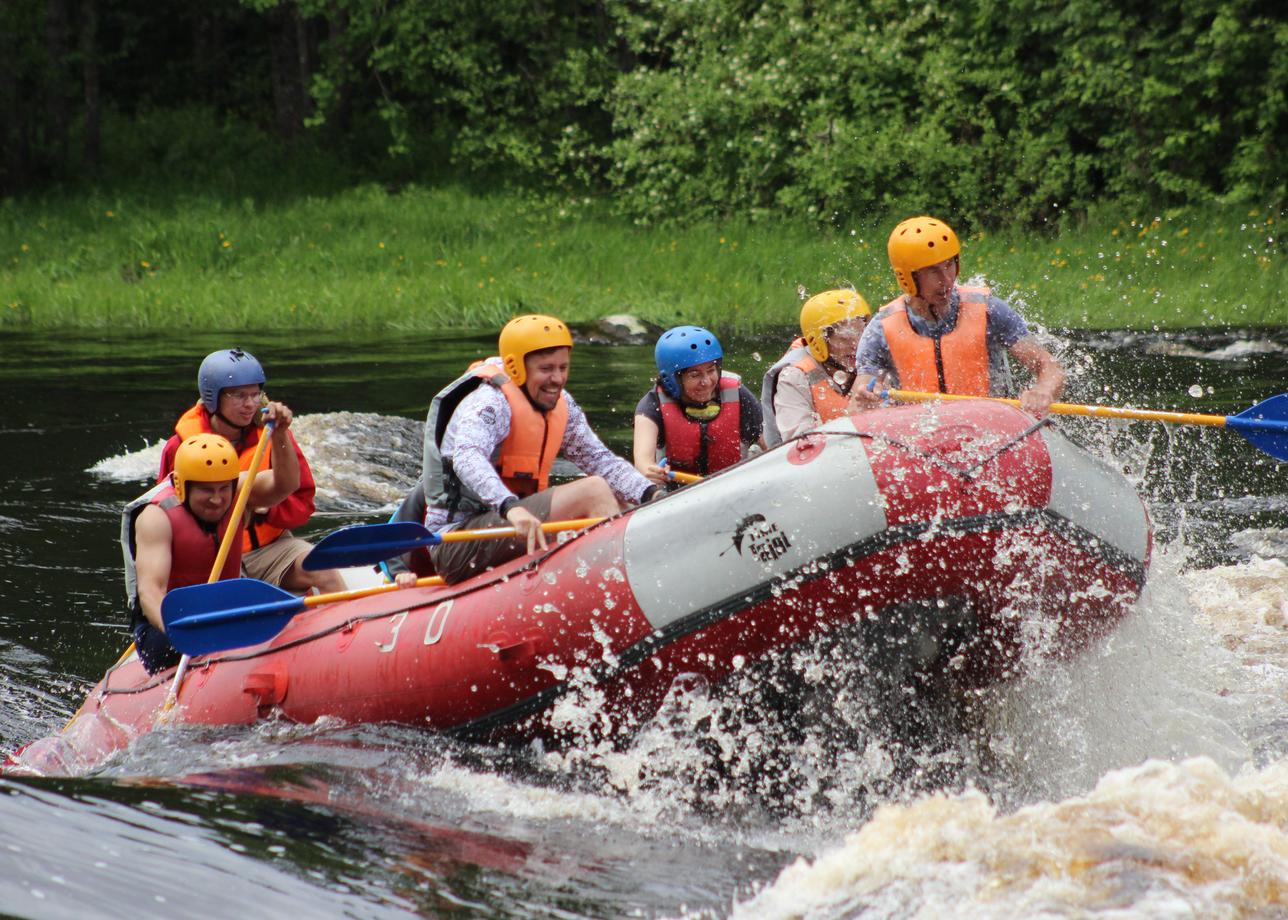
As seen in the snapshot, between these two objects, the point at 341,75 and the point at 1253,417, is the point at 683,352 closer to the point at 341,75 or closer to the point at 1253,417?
the point at 1253,417

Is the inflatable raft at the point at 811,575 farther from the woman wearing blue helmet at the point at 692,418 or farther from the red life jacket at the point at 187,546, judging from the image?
the woman wearing blue helmet at the point at 692,418

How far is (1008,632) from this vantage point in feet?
15.5

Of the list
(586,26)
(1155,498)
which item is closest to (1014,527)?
(1155,498)

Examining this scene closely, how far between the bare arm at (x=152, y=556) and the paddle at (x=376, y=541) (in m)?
0.49

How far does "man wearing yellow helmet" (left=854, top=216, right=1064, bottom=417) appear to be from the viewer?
19.2 ft

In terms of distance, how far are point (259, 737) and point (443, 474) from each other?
3.60 feet

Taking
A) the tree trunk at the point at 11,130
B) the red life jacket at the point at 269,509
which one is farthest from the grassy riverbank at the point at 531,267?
the red life jacket at the point at 269,509

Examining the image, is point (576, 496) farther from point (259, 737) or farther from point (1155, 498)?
point (1155, 498)

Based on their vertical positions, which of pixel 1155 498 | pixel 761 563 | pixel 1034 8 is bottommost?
pixel 1155 498

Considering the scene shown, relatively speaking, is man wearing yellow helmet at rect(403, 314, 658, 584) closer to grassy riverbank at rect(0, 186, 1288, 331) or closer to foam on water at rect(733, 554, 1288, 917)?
foam on water at rect(733, 554, 1288, 917)

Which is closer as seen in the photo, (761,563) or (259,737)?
(761,563)

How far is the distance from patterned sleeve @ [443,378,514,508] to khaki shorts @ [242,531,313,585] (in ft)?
3.64

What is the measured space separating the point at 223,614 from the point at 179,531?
563 millimetres

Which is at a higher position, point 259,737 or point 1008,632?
point 1008,632
